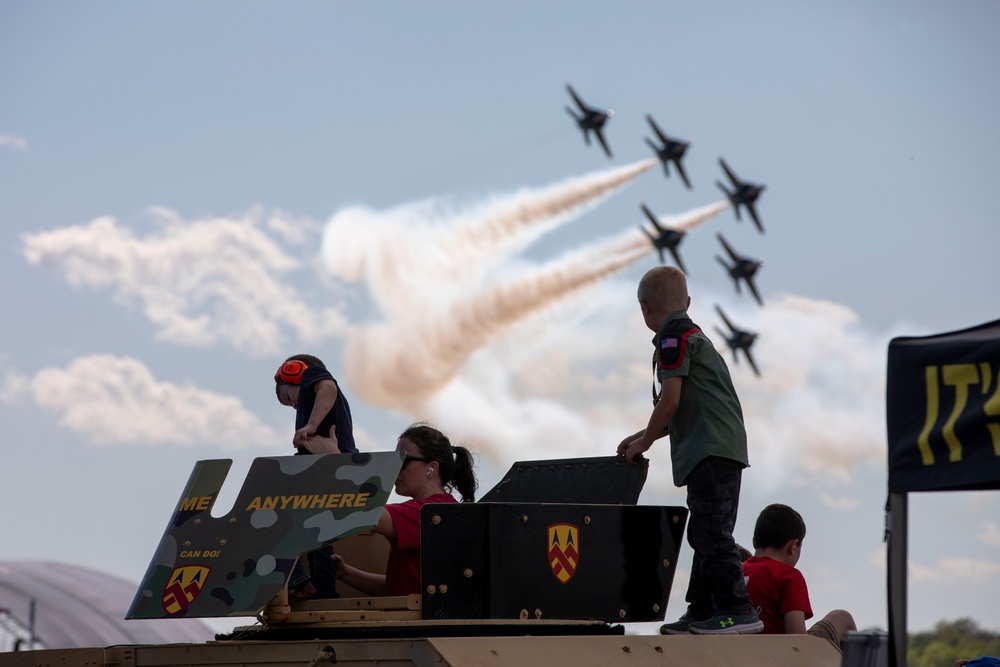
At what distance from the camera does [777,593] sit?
6.50m

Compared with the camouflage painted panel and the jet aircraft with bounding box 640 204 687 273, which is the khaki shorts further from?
the jet aircraft with bounding box 640 204 687 273

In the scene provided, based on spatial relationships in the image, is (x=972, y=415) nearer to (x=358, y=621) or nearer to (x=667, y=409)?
(x=667, y=409)

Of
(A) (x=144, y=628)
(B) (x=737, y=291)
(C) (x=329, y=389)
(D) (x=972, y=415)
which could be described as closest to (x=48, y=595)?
(A) (x=144, y=628)

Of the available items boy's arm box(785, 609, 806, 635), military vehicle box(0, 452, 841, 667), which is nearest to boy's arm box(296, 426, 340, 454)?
military vehicle box(0, 452, 841, 667)

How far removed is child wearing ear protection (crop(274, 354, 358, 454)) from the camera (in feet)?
23.9

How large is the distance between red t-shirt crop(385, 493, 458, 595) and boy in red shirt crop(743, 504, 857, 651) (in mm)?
1813

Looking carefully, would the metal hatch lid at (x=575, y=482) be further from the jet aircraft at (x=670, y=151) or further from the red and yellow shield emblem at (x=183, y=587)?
the jet aircraft at (x=670, y=151)

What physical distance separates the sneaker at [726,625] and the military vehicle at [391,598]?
0.31 ft

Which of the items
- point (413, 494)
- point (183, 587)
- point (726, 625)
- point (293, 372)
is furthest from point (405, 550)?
point (293, 372)

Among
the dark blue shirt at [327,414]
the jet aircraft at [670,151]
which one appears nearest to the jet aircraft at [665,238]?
the jet aircraft at [670,151]

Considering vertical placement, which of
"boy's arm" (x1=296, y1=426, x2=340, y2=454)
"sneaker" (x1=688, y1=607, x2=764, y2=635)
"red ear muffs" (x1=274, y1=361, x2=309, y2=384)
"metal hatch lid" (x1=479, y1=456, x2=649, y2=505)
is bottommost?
"sneaker" (x1=688, y1=607, x2=764, y2=635)

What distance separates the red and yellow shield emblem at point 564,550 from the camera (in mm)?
5121

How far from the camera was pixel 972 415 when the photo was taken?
14.5 feet

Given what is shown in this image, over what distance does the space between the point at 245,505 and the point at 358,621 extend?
681 millimetres
